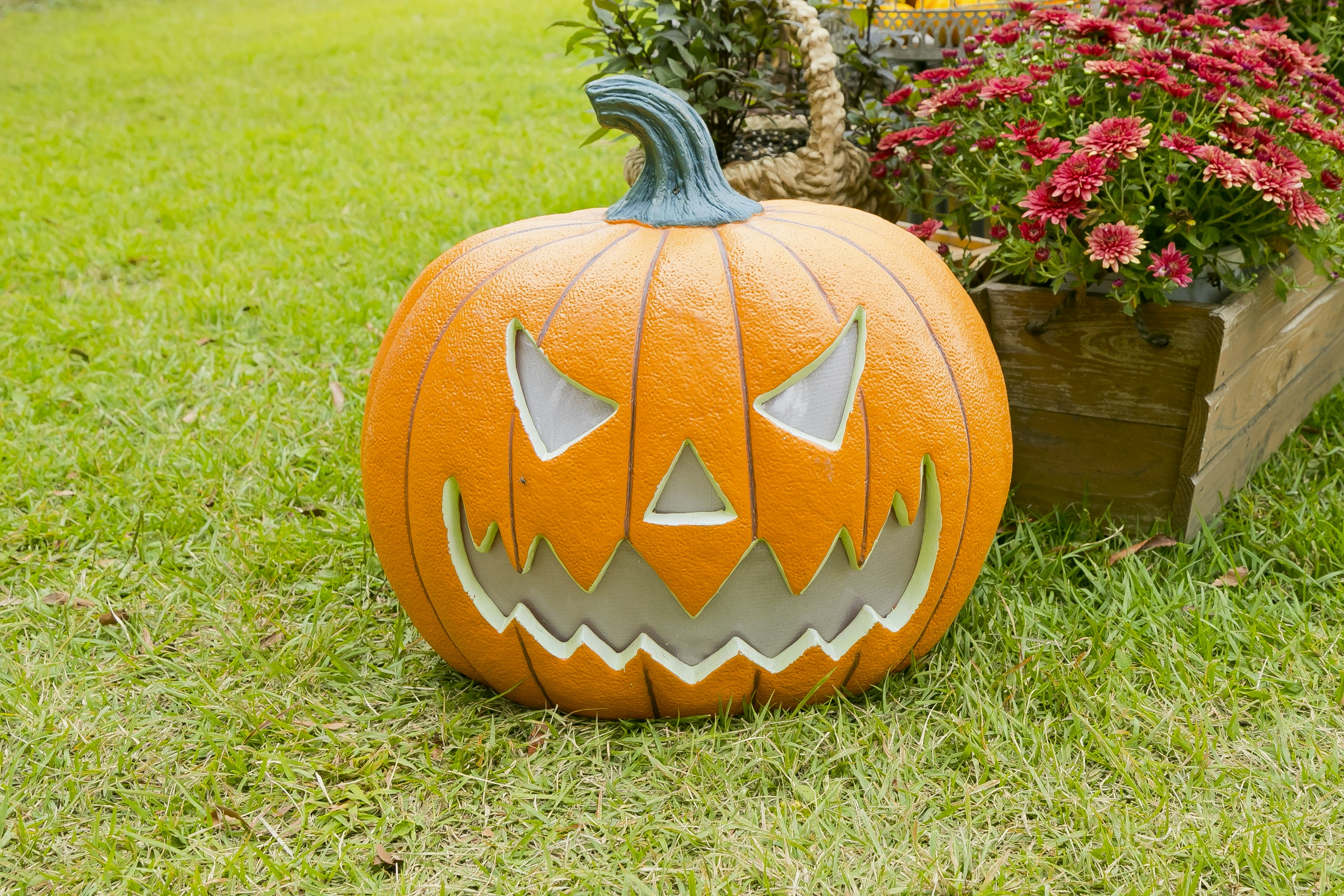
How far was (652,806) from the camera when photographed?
1.82 meters

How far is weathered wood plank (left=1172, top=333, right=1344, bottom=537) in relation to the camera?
7.77 feet

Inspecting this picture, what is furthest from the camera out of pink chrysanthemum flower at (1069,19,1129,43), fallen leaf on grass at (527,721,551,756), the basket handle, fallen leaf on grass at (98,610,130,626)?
the basket handle

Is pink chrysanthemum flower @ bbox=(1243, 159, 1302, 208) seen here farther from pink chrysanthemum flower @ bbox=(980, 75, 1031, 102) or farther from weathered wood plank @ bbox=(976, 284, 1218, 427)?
pink chrysanthemum flower @ bbox=(980, 75, 1031, 102)

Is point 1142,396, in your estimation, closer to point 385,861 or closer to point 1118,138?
point 1118,138

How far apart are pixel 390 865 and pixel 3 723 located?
0.96m

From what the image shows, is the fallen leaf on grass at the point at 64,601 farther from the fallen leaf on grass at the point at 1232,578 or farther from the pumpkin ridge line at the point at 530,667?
the fallen leaf on grass at the point at 1232,578

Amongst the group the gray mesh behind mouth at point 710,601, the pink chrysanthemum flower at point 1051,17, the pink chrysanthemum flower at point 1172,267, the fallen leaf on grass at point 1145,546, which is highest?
the pink chrysanthemum flower at point 1051,17

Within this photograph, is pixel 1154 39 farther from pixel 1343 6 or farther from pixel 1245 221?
pixel 1343 6

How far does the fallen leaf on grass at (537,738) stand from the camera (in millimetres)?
1954

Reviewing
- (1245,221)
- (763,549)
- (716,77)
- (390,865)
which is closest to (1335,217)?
(1245,221)

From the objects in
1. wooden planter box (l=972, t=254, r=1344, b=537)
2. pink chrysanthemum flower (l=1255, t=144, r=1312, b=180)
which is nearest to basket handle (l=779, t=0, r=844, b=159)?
wooden planter box (l=972, t=254, r=1344, b=537)

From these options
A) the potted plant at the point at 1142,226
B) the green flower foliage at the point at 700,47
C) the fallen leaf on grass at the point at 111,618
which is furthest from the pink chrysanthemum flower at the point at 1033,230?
the fallen leaf on grass at the point at 111,618

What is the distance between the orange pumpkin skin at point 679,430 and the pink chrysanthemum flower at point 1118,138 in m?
0.39

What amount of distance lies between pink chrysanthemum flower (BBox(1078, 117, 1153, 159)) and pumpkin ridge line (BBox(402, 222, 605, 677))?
100cm
